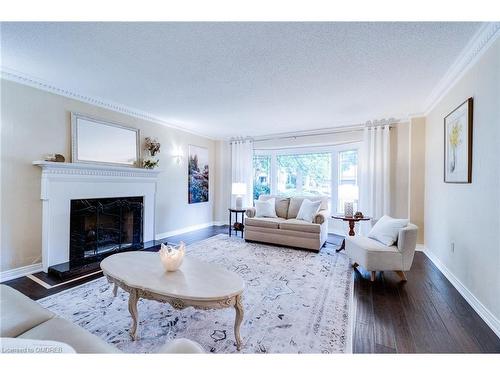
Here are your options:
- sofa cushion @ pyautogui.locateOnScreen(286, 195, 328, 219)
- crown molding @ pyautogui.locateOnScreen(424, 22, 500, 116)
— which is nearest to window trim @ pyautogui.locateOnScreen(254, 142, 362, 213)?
sofa cushion @ pyautogui.locateOnScreen(286, 195, 328, 219)

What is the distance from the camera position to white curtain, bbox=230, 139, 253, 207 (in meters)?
5.80

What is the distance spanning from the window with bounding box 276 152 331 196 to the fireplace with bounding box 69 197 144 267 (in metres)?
3.34

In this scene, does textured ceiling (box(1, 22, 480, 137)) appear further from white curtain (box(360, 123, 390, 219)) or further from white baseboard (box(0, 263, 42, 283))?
white baseboard (box(0, 263, 42, 283))

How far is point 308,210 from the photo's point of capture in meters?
4.21

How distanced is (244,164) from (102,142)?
3.16 meters

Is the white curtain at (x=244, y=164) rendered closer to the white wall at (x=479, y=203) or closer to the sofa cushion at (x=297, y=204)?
the sofa cushion at (x=297, y=204)

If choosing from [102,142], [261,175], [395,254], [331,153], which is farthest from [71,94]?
[331,153]

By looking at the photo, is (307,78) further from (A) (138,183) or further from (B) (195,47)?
(A) (138,183)

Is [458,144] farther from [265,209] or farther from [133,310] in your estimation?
[133,310]

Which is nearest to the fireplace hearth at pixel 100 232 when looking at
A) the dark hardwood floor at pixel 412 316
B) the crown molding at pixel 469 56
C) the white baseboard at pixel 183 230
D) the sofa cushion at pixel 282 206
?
the dark hardwood floor at pixel 412 316

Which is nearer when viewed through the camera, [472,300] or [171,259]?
[171,259]

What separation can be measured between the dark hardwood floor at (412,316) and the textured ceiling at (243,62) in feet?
7.98

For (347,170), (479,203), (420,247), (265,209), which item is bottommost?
(420,247)

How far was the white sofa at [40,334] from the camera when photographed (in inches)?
33.2
